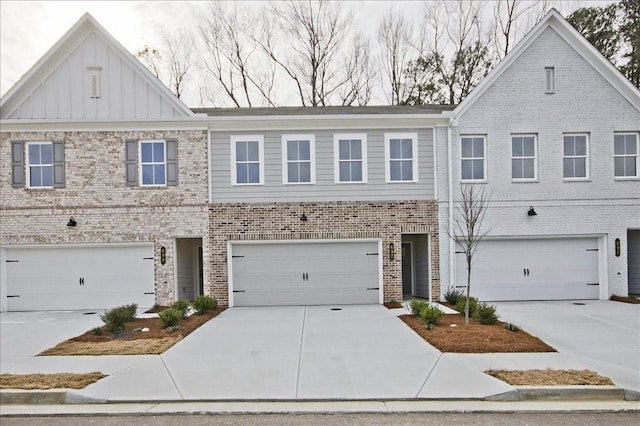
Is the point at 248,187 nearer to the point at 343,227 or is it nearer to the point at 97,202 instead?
the point at 343,227

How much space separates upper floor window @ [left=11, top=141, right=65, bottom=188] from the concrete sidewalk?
522 centimetres

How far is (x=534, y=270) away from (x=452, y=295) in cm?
300

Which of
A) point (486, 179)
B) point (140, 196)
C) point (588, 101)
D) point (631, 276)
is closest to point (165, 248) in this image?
point (140, 196)

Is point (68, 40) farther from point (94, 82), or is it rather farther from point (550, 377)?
point (550, 377)

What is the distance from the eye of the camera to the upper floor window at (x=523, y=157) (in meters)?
13.0

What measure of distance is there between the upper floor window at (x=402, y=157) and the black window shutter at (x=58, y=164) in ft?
34.5

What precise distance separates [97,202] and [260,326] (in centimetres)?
704

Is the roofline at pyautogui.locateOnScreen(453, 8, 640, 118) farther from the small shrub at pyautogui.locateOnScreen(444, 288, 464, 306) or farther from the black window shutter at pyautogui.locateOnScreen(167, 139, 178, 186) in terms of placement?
the black window shutter at pyautogui.locateOnScreen(167, 139, 178, 186)

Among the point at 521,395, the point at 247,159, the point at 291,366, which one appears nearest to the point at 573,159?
the point at 521,395

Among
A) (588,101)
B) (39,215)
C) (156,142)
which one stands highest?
(588,101)

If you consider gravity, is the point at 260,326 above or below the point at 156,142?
below

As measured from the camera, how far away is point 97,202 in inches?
495

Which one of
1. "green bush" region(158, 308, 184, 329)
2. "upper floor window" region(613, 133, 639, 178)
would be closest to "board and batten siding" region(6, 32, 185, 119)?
"green bush" region(158, 308, 184, 329)

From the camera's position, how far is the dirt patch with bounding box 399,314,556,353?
7.50 meters
